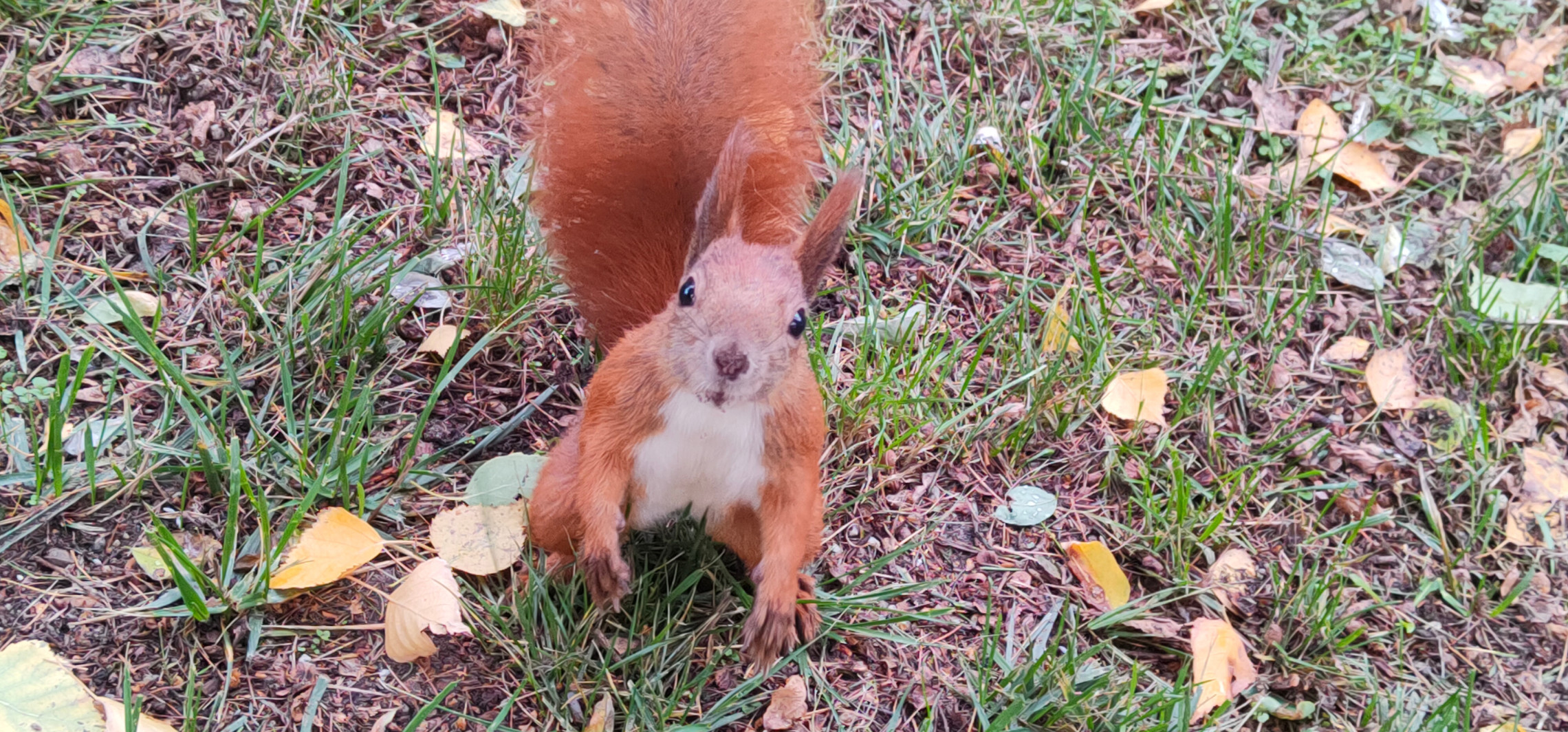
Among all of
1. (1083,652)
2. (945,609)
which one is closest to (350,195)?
(945,609)

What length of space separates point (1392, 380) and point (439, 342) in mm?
2037

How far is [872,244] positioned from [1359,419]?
3.68 feet

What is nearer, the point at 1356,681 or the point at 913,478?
the point at 1356,681

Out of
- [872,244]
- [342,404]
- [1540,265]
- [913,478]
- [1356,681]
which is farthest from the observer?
[1540,265]

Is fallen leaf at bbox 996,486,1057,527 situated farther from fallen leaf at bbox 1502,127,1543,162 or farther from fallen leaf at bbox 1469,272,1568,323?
fallen leaf at bbox 1502,127,1543,162

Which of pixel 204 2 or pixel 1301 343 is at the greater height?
pixel 204 2

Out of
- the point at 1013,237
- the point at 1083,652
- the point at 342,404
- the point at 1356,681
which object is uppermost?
the point at 342,404

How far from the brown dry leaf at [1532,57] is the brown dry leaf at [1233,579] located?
181 centimetres

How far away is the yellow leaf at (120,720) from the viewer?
1789 millimetres

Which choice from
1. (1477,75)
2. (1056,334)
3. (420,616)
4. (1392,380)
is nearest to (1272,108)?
(1477,75)

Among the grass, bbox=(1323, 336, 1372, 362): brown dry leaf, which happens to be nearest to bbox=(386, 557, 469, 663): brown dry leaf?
the grass

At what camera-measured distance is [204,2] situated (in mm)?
2725

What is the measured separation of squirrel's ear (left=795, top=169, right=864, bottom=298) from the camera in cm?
180

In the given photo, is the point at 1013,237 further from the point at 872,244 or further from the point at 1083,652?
the point at 1083,652
